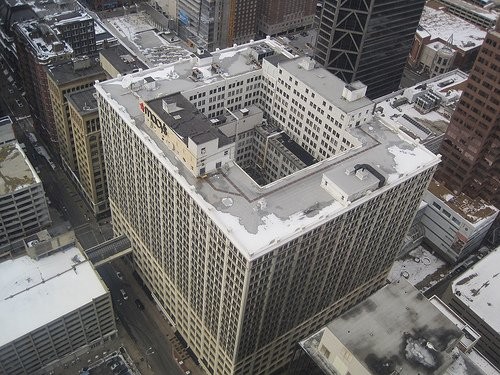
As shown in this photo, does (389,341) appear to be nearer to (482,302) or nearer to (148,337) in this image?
(482,302)

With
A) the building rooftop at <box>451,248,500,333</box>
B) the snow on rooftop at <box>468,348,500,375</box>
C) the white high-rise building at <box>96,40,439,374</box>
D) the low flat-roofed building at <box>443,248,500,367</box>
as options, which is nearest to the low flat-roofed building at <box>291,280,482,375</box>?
the white high-rise building at <box>96,40,439,374</box>

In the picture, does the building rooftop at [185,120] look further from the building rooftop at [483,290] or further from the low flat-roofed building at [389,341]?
the building rooftop at [483,290]

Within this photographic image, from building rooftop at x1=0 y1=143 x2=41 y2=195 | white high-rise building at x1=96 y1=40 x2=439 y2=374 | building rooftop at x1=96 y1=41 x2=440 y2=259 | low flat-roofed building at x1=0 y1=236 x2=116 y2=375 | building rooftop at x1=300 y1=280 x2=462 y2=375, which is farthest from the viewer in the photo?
building rooftop at x1=0 y1=143 x2=41 y2=195

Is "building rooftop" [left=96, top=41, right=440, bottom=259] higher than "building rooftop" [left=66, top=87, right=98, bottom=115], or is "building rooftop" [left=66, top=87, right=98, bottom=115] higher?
"building rooftop" [left=96, top=41, right=440, bottom=259]

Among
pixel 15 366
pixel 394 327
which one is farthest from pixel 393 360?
pixel 15 366

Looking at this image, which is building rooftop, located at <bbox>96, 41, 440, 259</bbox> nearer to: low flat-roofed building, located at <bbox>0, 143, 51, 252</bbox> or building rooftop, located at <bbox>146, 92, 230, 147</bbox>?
building rooftop, located at <bbox>146, 92, 230, 147</bbox>

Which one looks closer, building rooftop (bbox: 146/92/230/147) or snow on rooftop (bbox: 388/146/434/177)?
building rooftop (bbox: 146/92/230/147)

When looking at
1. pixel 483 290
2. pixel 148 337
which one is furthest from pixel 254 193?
pixel 483 290

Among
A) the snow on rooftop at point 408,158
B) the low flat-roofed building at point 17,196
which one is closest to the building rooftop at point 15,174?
the low flat-roofed building at point 17,196
